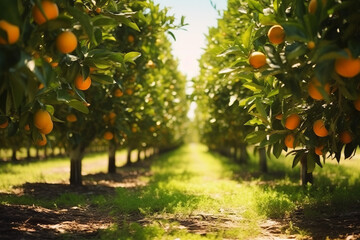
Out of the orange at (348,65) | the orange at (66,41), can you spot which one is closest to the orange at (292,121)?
the orange at (348,65)

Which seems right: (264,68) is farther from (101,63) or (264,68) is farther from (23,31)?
(23,31)

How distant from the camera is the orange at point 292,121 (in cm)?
321

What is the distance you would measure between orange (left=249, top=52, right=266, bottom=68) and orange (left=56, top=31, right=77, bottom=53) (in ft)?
4.62

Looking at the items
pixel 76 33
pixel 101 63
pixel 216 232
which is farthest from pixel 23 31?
pixel 216 232

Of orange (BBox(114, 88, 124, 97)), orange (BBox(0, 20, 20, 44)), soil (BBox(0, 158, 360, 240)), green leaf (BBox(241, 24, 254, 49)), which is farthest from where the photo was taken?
orange (BBox(114, 88, 124, 97))

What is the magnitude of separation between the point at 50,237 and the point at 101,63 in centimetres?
177

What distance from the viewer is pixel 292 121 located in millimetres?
3211

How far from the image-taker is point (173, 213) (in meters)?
4.45

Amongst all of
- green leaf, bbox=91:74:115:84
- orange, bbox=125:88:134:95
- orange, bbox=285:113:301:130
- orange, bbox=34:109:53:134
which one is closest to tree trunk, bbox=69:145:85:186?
orange, bbox=125:88:134:95

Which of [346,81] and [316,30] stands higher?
[316,30]

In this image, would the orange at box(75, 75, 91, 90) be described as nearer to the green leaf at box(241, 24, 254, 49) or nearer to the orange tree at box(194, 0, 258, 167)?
the green leaf at box(241, 24, 254, 49)

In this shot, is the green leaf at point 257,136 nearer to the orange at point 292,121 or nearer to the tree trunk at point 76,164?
the orange at point 292,121

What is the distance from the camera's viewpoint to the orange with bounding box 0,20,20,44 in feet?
6.45

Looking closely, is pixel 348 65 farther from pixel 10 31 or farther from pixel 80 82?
pixel 10 31
